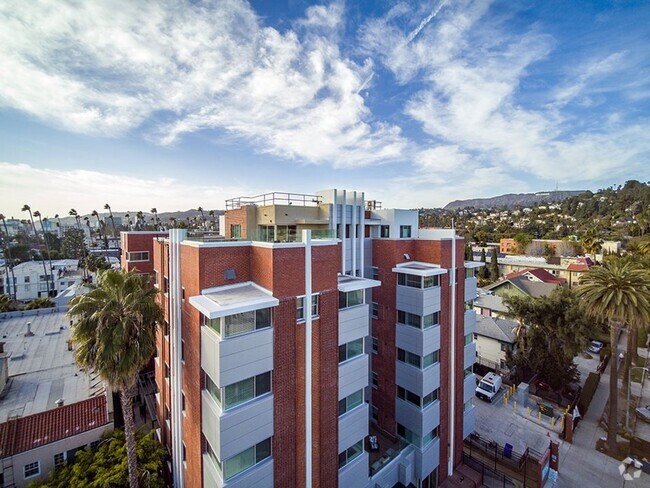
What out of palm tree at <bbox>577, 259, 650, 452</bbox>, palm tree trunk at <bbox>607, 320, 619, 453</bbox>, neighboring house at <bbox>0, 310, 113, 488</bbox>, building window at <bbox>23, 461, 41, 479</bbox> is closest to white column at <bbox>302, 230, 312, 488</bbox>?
neighboring house at <bbox>0, 310, 113, 488</bbox>

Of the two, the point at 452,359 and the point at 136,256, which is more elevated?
the point at 136,256

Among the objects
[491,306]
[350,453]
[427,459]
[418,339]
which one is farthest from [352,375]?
[491,306]

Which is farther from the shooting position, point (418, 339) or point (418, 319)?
point (418, 319)

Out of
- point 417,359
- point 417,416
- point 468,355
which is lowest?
point 417,416

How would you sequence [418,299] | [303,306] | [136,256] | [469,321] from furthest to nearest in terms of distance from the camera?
[136,256]
[469,321]
[418,299]
[303,306]

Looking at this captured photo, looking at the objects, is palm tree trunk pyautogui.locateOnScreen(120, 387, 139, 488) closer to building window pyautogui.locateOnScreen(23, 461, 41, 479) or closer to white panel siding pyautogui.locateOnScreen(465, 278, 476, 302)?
building window pyautogui.locateOnScreen(23, 461, 41, 479)

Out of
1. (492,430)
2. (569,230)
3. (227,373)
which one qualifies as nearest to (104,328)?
(227,373)

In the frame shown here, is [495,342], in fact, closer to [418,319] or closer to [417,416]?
[417,416]

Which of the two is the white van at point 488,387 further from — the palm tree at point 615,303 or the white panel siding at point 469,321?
the white panel siding at point 469,321
